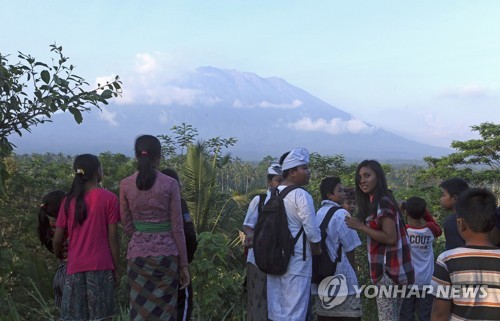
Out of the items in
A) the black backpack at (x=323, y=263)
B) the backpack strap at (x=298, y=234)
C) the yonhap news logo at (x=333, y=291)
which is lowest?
the yonhap news logo at (x=333, y=291)

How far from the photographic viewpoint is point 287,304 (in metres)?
3.87

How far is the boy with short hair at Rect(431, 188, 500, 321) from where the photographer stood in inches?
101

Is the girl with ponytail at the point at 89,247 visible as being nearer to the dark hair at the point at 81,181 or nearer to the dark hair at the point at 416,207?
the dark hair at the point at 81,181

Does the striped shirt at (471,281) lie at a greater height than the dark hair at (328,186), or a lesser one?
lesser

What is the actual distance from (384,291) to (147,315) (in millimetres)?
1628

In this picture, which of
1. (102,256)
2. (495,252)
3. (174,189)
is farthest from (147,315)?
(495,252)

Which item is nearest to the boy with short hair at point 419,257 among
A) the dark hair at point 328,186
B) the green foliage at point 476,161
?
the dark hair at point 328,186

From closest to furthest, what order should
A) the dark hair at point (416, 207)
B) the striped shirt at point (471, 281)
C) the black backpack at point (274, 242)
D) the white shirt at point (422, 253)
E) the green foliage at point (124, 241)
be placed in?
the striped shirt at point (471, 281) < the black backpack at point (274, 242) < the white shirt at point (422, 253) < the dark hair at point (416, 207) < the green foliage at point (124, 241)

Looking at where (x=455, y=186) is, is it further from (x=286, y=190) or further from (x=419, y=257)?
(x=286, y=190)

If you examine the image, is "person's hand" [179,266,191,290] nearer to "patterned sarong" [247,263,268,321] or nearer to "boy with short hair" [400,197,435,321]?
"patterned sarong" [247,263,268,321]

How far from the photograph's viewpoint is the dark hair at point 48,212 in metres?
4.30

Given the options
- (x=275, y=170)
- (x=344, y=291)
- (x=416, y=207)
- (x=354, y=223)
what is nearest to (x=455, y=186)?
(x=416, y=207)

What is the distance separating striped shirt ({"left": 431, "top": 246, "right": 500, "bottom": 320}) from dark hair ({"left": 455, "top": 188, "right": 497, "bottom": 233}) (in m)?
0.11

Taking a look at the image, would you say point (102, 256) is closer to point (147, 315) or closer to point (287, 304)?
point (147, 315)
